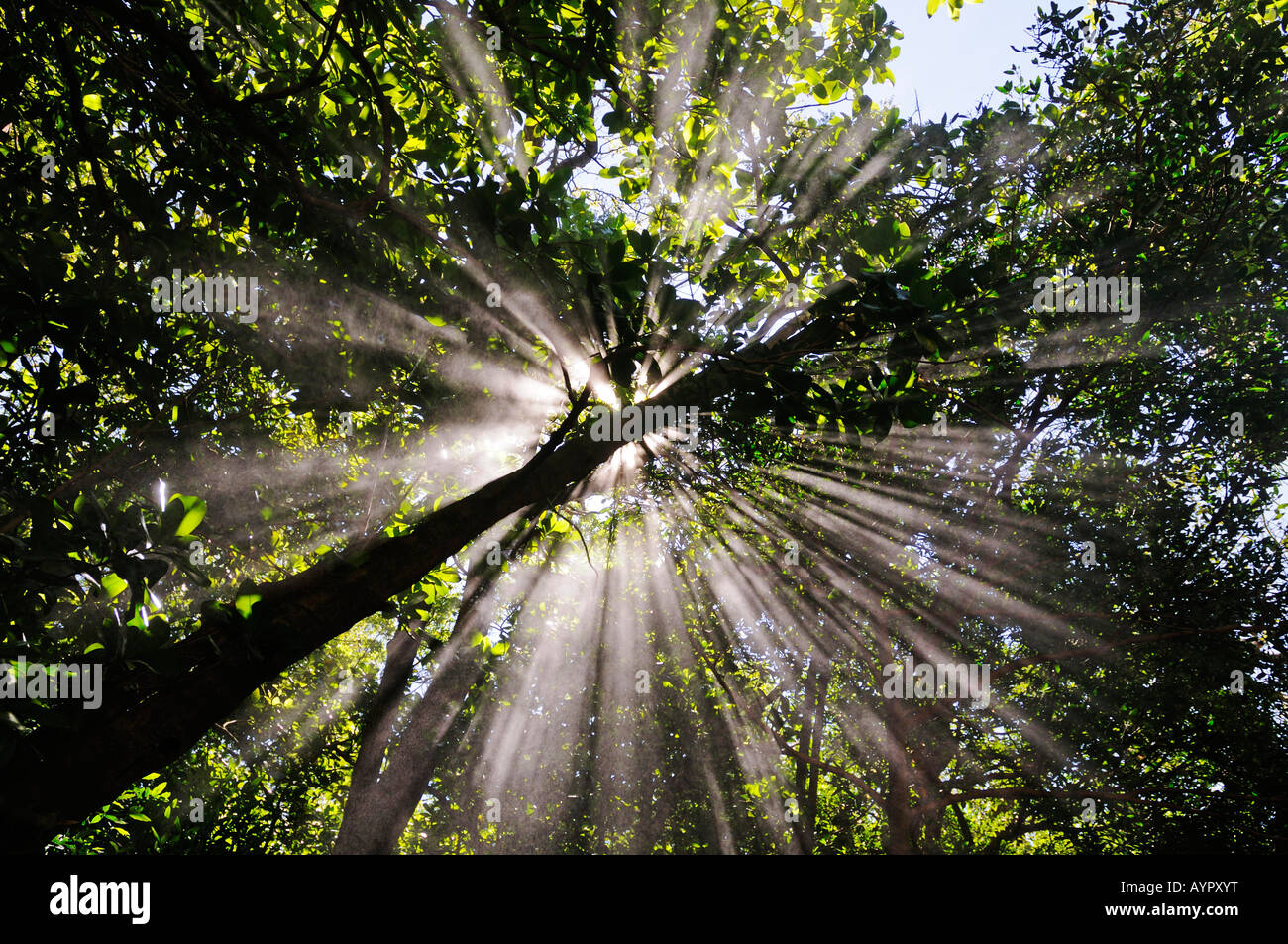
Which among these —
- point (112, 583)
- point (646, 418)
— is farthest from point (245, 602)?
point (646, 418)

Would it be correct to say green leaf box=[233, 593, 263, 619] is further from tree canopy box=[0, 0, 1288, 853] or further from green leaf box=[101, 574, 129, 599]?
green leaf box=[101, 574, 129, 599]

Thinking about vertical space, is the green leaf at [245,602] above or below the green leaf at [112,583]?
below

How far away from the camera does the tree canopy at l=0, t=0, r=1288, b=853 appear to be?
275 cm

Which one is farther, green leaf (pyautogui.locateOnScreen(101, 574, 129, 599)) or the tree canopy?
the tree canopy

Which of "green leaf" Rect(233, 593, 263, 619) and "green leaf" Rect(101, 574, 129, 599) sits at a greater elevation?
"green leaf" Rect(101, 574, 129, 599)

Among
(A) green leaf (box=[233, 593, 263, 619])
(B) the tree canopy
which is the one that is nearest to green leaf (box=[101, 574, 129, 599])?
(B) the tree canopy

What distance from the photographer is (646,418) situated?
12.7 feet

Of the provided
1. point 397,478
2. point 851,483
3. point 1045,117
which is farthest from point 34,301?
point 1045,117

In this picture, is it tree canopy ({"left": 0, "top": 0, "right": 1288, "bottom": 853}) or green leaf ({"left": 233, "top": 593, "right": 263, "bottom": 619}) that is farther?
tree canopy ({"left": 0, "top": 0, "right": 1288, "bottom": 853})

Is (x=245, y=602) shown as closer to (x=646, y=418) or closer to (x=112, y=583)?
(x=112, y=583)

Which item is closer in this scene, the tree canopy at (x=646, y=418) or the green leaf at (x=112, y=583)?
the green leaf at (x=112, y=583)

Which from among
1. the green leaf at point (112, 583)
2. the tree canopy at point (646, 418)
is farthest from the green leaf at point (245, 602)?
the green leaf at point (112, 583)

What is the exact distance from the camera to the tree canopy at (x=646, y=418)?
275cm

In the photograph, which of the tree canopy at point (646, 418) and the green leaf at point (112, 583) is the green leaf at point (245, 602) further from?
the green leaf at point (112, 583)
